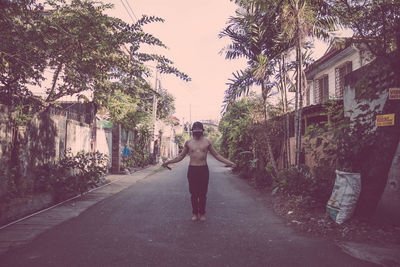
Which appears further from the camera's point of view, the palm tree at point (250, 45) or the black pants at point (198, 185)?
the palm tree at point (250, 45)

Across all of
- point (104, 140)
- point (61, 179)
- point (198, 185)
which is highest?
point (104, 140)

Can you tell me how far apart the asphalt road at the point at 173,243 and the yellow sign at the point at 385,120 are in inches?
80.6

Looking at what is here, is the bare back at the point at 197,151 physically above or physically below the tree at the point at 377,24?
below

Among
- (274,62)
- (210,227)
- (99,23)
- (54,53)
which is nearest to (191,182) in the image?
(210,227)

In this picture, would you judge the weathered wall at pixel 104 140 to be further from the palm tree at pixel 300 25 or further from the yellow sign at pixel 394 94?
the yellow sign at pixel 394 94

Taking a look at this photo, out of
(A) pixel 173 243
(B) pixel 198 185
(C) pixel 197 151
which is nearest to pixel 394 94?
(C) pixel 197 151

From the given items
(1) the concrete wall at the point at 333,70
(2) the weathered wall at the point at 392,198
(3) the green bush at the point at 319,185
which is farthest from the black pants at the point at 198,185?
(1) the concrete wall at the point at 333,70

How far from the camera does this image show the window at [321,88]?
18.1m

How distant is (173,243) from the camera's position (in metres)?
4.27

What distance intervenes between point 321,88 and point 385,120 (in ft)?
49.1

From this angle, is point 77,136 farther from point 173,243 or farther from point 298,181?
point 173,243

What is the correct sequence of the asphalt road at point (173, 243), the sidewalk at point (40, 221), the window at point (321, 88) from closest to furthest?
1. the asphalt road at point (173, 243)
2. the sidewalk at point (40, 221)
3. the window at point (321, 88)

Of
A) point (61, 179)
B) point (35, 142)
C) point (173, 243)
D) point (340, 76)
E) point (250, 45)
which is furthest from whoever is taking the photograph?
point (340, 76)

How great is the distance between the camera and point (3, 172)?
227 inches
